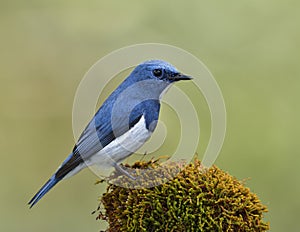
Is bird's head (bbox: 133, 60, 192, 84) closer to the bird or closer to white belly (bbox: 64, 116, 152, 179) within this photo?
the bird

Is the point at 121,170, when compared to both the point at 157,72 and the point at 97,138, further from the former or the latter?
the point at 157,72

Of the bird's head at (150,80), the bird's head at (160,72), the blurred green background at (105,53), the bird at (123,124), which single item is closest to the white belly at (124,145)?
the bird at (123,124)

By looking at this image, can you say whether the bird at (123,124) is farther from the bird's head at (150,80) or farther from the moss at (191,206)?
the moss at (191,206)

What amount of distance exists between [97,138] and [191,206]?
1.16 m

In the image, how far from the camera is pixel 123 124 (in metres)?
5.39

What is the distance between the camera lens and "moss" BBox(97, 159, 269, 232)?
4.57 m

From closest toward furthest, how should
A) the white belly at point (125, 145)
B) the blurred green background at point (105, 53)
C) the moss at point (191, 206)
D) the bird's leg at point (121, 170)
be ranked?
the moss at point (191, 206)
the bird's leg at point (121, 170)
the white belly at point (125, 145)
the blurred green background at point (105, 53)

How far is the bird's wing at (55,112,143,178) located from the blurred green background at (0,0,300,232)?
10.2 ft

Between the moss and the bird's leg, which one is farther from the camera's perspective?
the bird's leg

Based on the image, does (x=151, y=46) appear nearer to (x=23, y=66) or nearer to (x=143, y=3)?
(x=143, y=3)

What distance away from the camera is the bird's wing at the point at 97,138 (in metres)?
5.38

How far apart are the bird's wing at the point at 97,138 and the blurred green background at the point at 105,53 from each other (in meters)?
3.12

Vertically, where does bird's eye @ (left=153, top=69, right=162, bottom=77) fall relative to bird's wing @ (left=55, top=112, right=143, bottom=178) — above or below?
above

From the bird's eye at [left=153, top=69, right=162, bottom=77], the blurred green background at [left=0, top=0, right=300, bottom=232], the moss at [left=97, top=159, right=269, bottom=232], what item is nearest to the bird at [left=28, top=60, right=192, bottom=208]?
the bird's eye at [left=153, top=69, right=162, bottom=77]
